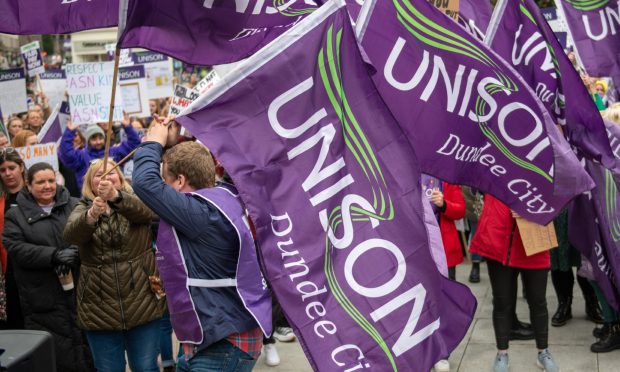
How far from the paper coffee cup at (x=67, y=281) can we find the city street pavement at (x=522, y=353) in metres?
1.72

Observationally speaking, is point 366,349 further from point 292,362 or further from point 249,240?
point 292,362

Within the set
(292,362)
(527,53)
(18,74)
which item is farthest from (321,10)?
(18,74)

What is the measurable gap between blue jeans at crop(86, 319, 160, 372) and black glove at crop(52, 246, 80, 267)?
0.55 m

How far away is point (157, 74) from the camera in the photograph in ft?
45.9

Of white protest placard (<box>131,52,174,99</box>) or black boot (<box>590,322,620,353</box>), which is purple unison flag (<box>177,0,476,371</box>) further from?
white protest placard (<box>131,52,174,99</box>)

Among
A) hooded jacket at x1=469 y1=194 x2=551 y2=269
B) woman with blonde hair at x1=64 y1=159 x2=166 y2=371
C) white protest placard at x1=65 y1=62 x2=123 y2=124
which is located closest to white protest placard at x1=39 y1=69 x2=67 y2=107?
white protest placard at x1=65 y1=62 x2=123 y2=124

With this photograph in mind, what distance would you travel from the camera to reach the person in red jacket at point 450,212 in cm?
686

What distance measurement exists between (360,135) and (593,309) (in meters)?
4.67

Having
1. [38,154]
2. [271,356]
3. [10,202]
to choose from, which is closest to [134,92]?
[38,154]

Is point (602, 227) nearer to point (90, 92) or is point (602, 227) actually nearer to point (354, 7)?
point (354, 7)

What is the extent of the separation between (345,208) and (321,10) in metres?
0.82

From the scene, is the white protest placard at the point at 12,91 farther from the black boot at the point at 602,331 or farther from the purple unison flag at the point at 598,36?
the black boot at the point at 602,331

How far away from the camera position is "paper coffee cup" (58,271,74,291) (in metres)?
5.89

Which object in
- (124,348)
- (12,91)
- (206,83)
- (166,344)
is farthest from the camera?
(12,91)
